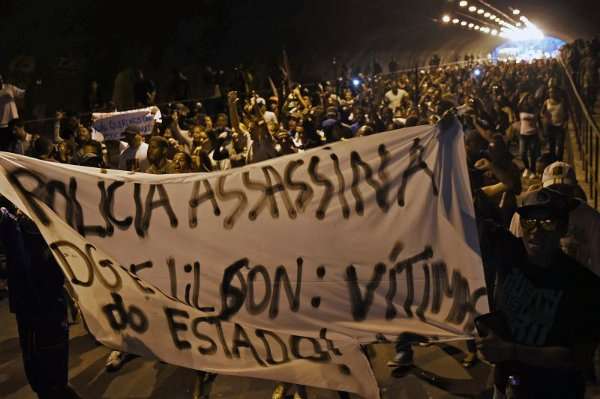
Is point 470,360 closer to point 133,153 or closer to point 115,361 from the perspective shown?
point 115,361

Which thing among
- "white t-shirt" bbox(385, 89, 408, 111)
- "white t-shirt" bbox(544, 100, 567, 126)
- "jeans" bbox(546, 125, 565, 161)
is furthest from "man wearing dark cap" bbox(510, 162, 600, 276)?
"white t-shirt" bbox(385, 89, 408, 111)

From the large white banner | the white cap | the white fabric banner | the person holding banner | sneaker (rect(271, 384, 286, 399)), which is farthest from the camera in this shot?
the white fabric banner

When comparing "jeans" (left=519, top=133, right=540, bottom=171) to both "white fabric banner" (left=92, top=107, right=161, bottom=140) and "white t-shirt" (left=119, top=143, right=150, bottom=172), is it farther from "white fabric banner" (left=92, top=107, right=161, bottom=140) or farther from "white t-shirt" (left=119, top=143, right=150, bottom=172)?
"white t-shirt" (left=119, top=143, right=150, bottom=172)

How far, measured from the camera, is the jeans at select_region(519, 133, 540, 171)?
14477mm

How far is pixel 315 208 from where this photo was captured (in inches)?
191

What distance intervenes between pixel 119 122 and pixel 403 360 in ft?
22.6

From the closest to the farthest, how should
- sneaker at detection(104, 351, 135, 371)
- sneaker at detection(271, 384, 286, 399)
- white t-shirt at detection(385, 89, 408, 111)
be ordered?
sneaker at detection(271, 384, 286, 399), sneaker at detection(104, 351, 135, 371), white t-shirt at detection(385, 89, 408, 111)

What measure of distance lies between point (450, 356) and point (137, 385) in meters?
2.58

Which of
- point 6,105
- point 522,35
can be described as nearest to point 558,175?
point 6,105

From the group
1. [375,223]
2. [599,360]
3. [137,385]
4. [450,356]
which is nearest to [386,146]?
[375,223]

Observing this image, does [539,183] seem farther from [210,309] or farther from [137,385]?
[137,385]

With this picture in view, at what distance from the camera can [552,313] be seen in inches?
134

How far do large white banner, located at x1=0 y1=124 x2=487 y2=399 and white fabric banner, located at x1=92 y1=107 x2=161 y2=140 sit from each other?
6.51 metres

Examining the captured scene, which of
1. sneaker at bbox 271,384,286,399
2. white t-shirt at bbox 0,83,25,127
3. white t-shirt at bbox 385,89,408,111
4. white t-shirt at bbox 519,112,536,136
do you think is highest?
white t-shirt at bbox 0,83,25,127
